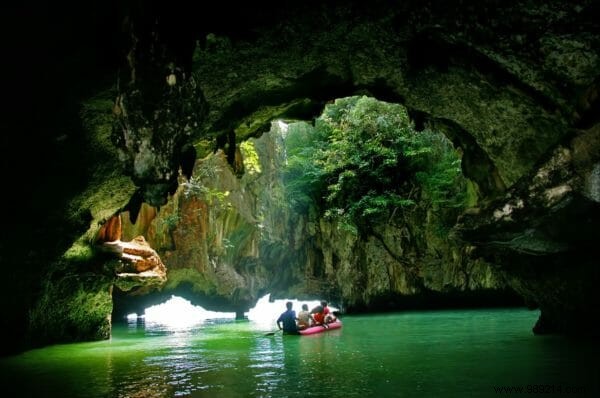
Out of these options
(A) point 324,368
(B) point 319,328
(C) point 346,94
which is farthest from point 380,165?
(A) point 324,368

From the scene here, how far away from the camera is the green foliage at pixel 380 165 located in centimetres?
2069

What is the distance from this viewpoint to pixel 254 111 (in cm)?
1088

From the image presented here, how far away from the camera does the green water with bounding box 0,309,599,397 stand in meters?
5.98

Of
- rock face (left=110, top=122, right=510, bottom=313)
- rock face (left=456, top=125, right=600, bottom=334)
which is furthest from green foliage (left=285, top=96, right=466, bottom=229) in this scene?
rock face (left=456, top=125, right=600, bottom=334)

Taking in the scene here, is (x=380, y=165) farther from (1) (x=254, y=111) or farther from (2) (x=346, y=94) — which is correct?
(1) (x=254, y=111)

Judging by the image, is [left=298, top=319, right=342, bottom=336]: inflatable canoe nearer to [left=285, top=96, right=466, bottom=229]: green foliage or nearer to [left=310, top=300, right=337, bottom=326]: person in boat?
[left=310, top=300, right=337, bottom=326]: person in boat

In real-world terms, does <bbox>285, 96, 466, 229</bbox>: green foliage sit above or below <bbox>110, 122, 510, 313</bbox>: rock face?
above

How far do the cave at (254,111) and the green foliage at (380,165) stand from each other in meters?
8.52

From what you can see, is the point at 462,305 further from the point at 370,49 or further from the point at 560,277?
the point at 370,49

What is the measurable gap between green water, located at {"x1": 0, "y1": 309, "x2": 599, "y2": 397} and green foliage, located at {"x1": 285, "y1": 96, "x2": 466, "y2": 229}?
9477mm

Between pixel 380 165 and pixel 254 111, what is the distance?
11.6m

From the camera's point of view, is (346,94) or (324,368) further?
(346,94)

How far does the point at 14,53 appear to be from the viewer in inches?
256

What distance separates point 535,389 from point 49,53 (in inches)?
305
